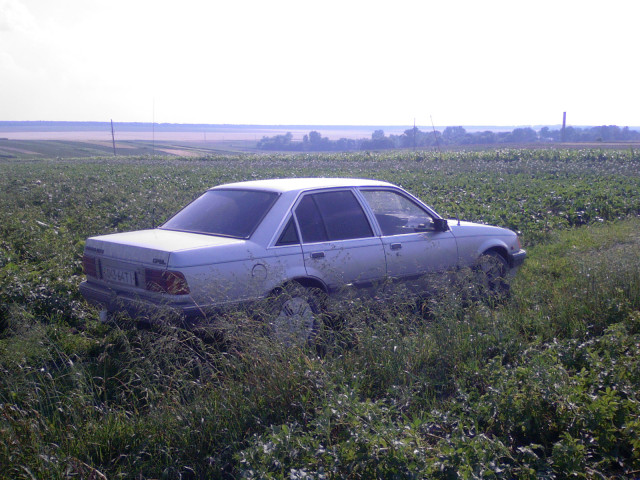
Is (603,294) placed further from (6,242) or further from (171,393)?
(6,242)

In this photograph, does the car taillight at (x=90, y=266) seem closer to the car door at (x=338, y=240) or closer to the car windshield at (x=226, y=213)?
the car windshield at (x=226, y=213)

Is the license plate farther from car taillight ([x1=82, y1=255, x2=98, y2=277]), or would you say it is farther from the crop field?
the crop field

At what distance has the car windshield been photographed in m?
5.23

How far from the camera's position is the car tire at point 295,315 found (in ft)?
12.4

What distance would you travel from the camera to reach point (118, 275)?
4934 millimetres

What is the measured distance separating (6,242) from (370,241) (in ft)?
18.9

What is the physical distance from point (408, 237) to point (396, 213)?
424mm

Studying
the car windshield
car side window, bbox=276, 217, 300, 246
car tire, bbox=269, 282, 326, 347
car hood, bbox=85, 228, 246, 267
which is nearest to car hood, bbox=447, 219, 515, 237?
car side window, bbox=276, 217, 300, 246

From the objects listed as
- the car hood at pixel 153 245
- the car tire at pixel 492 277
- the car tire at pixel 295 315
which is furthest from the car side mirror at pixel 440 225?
the car hood at pixel 153 245

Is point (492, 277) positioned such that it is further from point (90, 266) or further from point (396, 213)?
point (90, 266)

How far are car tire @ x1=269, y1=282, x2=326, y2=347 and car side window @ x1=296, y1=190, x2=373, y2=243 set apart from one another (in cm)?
76

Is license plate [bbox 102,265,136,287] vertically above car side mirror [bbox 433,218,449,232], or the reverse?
car side mirror [bbox 433,218,449,232]

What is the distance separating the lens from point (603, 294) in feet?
16.8

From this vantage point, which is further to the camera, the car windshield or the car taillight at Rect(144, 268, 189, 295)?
the car windshield
